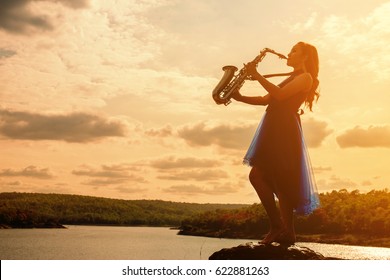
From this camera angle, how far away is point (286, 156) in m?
7.50

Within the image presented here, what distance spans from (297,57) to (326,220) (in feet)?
135

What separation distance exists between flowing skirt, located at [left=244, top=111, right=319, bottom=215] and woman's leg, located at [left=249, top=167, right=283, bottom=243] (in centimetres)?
8

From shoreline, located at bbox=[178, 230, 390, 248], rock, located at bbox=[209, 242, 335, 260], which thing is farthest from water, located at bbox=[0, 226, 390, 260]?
rock, located at bbox=[209, 242, 335, 260]

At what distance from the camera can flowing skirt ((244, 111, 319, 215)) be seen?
7473 millimetres

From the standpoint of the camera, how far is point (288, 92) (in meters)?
7.34

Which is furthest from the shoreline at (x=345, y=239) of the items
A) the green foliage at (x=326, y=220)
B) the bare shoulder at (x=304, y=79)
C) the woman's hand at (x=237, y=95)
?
the bare shoulder at (x=304, y=79)

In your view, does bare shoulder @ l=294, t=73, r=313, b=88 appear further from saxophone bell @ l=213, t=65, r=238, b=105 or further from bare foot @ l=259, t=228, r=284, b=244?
bare foot @ l=259, t=228, r=284, b=244

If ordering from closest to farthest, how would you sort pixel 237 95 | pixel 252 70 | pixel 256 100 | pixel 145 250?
pixel 252 70
pixel 237 95
pixel 256 100
pixel 145 250

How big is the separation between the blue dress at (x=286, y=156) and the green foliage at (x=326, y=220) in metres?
31.7

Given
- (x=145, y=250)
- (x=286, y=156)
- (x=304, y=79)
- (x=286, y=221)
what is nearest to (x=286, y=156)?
(x=286, y=156)

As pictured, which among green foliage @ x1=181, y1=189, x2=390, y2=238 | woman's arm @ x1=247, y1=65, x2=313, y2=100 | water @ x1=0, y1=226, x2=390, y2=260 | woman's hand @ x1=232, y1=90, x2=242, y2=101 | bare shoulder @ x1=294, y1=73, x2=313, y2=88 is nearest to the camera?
woman's arm @ x1=247, y1=65, x2=313, y2=100

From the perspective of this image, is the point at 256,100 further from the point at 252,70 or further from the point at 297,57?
the point at 297,57

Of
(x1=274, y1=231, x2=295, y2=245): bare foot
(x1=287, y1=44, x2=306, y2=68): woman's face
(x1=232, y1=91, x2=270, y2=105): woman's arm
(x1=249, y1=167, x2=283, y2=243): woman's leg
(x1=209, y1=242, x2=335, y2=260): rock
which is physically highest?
(x1=287, y1=44, x2=306, y2=68): woman's face
